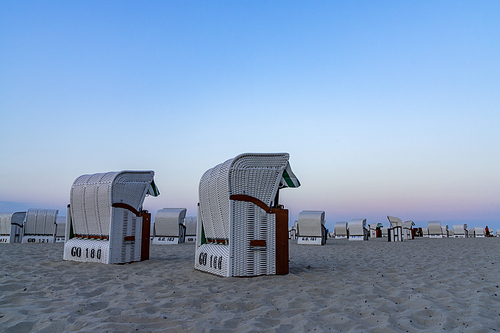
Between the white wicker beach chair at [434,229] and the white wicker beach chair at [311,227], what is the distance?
18.9m

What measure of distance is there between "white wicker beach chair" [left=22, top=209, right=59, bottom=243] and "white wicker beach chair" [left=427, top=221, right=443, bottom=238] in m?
31.2

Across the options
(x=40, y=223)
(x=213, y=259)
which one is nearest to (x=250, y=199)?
(x=213, y=259)

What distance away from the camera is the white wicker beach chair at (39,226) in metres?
20.2

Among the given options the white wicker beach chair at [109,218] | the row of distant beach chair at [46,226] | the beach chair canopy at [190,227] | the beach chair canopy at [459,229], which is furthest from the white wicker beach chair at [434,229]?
the white wicker beach chair at [109,218]

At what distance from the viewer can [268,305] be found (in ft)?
16.8

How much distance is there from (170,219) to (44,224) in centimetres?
719

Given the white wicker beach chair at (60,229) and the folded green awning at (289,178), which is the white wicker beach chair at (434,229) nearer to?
the folded green awning at (289,178)

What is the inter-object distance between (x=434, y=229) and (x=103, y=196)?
3226 centimetres

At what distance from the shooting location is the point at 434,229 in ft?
110

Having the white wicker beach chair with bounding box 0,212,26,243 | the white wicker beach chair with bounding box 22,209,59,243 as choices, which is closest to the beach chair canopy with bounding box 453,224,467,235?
the white wicker beach chair with bounding box 22,209,59,243

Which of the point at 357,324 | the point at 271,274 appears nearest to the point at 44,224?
the point at 271,274

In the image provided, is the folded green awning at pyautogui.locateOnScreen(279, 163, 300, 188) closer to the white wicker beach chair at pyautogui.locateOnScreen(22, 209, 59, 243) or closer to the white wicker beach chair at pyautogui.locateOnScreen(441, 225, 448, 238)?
the white wicker beach chair at pyautogui.locateOnScreen(22, 209, 59, 243)

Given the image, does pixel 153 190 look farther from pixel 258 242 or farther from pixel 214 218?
pixel 258 242

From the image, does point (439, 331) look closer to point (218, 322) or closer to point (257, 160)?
point (218, 322)
